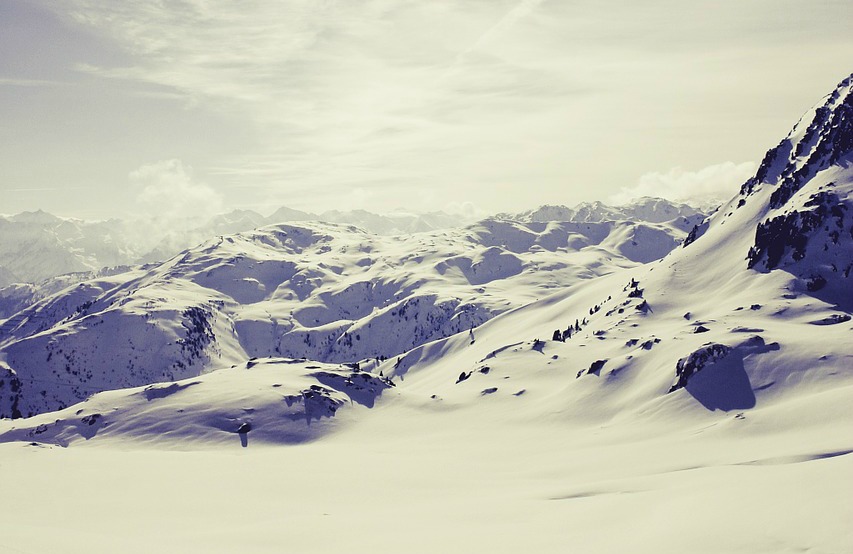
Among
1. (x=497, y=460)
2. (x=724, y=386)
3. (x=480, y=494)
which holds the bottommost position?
(x=497, y=460)

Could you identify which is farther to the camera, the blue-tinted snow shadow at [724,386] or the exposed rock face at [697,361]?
the exposed rock face at [697,361]

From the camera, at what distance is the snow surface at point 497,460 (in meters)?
44.3

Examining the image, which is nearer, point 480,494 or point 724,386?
point 480,494

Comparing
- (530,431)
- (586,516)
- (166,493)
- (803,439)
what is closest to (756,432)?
(803,439)

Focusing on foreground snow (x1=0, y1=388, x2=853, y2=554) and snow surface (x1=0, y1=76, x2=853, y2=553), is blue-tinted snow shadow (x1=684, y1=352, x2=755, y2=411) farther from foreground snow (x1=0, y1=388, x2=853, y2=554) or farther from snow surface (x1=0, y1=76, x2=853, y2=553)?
foreground snow (x1=0, y1=388, x2=853, y2=554)

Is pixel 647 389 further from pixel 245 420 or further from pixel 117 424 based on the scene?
pixel 117 424

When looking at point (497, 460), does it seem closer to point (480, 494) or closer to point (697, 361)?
point (480, 494)

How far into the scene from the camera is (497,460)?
393 feet

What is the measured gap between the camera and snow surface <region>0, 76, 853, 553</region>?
44.3 metres

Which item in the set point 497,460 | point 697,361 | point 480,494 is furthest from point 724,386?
point 480,494

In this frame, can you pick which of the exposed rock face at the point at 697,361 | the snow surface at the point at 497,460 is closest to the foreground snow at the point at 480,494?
the snow surface at the point at 497,460

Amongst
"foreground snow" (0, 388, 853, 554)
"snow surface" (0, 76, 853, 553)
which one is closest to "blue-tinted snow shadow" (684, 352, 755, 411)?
"snow surface" (0, 76, 853, 553)

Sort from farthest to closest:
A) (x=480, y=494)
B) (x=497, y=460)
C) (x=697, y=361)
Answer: (x=697, y=361) < (x=497, y=460) < (x=480, y=494)

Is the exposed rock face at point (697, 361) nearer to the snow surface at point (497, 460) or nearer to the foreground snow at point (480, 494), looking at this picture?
the snow surface at point (497, 460)
